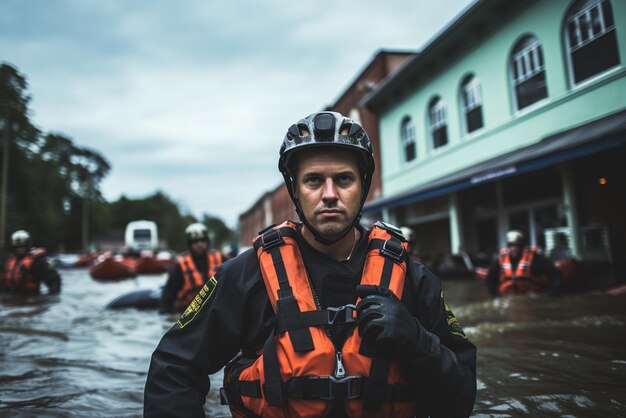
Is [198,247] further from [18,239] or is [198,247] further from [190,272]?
[18,239]

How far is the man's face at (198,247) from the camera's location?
6883mm

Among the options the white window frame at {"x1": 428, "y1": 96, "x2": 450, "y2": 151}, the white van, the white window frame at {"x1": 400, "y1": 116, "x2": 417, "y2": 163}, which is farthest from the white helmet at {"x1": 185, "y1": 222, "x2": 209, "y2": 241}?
the white van

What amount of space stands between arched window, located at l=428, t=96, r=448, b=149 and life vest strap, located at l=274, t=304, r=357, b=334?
13930 millimetres

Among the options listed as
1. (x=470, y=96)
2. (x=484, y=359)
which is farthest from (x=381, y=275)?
(x=470, y=96)

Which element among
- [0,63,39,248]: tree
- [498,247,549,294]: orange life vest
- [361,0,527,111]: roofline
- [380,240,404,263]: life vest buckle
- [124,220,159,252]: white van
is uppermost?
[0,63,39,248]: tree

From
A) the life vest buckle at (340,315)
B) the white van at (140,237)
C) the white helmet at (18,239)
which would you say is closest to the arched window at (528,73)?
the life vest buckle at (340,315)

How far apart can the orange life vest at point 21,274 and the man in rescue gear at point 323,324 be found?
8253 mm

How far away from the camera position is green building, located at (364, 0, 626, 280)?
8.90 meters

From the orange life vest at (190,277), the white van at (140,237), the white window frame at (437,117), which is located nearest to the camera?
the orange life vest at (190,277)

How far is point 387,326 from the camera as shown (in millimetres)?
1688

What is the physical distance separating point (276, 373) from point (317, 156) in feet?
3.41

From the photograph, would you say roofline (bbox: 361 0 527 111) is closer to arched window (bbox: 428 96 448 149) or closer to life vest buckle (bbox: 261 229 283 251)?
arched window (bbox: 428 96 448 149)

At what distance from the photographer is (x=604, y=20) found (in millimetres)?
8867

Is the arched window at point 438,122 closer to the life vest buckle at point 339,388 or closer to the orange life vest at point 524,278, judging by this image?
the orange life vest at point 524,278
